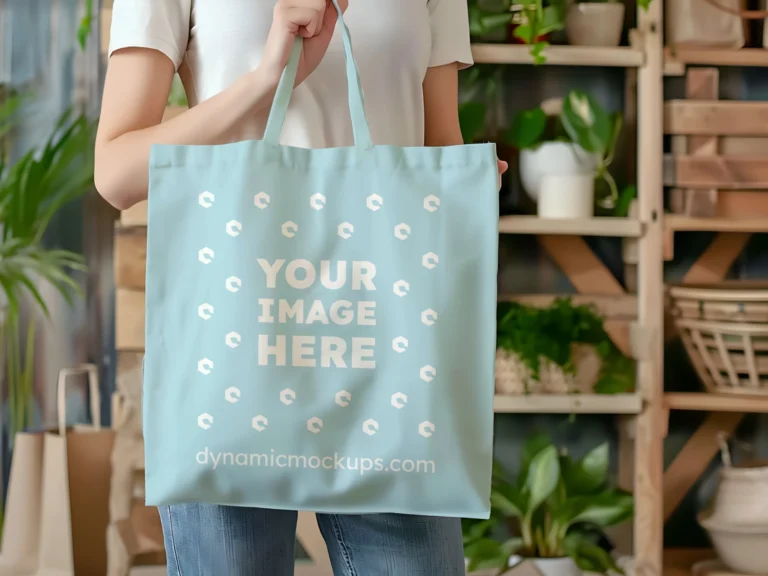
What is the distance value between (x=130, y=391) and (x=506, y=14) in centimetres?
124

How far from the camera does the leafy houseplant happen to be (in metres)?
2.24

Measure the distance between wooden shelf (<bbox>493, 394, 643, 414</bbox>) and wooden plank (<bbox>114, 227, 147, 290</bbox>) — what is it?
86 cm

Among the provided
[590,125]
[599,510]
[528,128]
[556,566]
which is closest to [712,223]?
[590,125]

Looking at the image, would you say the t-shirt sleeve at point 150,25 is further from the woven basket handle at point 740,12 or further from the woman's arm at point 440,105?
the woven basket handle at point 740,12

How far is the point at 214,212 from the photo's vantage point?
26.6 inches

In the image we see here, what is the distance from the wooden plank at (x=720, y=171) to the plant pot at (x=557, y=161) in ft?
0.68

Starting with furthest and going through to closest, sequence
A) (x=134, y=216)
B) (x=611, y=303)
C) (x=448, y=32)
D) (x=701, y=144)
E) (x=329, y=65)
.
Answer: (x=611, y=303), (x=701, y=144), (x=134, y=216), (x=448, y=32), (x=329, y=65)

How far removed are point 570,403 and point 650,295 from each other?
1.03 feet

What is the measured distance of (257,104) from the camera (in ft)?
2.29

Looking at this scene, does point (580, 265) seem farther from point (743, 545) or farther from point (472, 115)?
point (743, 545)

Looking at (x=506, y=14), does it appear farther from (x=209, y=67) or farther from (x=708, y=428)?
(x=209, y=67)

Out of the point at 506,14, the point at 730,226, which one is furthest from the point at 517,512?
the point at 506,14

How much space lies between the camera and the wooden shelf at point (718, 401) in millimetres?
2021

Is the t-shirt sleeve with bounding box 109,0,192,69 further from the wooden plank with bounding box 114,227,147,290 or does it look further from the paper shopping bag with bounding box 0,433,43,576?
the paper shopping bag with bounding box 0,433,43,576
